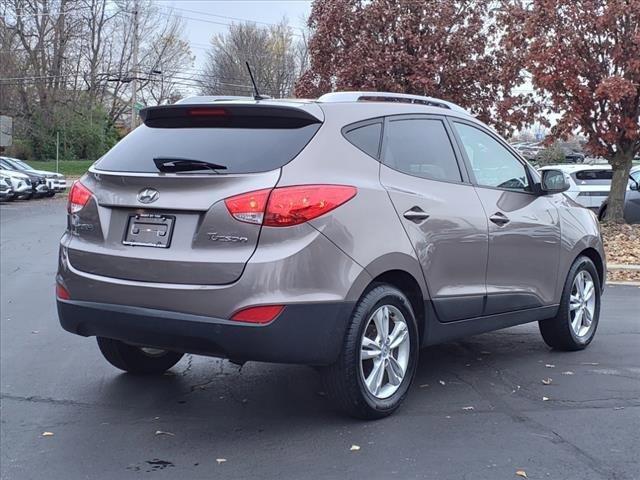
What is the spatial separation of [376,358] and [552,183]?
7.35ft

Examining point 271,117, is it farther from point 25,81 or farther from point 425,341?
point 25,81

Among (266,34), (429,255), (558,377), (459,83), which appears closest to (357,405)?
(429,255)

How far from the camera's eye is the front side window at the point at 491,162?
5.31 m

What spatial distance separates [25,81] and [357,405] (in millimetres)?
50983

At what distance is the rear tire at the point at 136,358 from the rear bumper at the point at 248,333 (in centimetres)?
112

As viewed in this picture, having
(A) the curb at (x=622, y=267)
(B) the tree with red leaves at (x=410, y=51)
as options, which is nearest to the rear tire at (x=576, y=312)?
(A) the curb at (x=622, y=267)

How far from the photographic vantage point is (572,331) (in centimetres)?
612

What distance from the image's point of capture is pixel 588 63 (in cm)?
1397

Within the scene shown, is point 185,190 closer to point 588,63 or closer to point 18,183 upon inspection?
point 588,63

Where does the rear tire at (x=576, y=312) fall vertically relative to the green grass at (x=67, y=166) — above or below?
above

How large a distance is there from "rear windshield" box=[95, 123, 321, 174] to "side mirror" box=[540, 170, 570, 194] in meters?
2.21

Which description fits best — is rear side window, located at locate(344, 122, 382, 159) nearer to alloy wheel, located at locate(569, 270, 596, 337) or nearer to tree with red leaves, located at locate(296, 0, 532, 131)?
alloy wheel, located at locate(569, 270, 596, 337)

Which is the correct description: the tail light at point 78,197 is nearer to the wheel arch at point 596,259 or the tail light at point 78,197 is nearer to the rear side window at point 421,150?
the rear side window at point 421,150

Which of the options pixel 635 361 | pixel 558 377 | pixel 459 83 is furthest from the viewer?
pixel 459 83
